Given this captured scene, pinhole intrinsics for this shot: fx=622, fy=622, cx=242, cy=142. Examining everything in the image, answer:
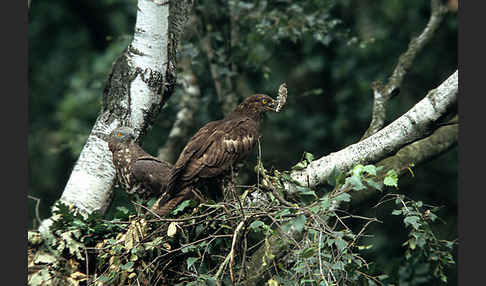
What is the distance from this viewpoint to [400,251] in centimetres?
842

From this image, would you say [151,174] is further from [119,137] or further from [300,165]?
[300,165]

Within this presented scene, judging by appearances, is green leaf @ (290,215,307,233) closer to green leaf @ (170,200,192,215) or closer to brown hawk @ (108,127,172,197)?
green leaf @ (170,200,192,215)

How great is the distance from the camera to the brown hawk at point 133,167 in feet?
15.1

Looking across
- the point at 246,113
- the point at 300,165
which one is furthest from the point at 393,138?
the point at 246,113

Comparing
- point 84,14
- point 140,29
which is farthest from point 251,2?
point 84,14

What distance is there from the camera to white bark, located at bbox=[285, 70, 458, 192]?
4055mm

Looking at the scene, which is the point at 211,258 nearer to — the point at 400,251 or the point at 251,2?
the point at 251,2

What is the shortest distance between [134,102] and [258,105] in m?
1.01

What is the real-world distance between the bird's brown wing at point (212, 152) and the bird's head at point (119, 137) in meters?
0.44

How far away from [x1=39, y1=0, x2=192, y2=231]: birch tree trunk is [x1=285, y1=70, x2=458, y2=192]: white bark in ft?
4.14

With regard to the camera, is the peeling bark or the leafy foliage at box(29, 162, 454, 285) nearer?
the leafy foliage at box(29, 162, 454, 285)

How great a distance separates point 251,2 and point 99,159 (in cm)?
280

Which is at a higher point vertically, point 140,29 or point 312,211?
point 140,29

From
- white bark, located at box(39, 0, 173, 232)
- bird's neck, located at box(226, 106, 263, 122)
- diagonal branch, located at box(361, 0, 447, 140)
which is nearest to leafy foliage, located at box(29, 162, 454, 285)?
white bark, located at box(39, 0, 173, 232)
